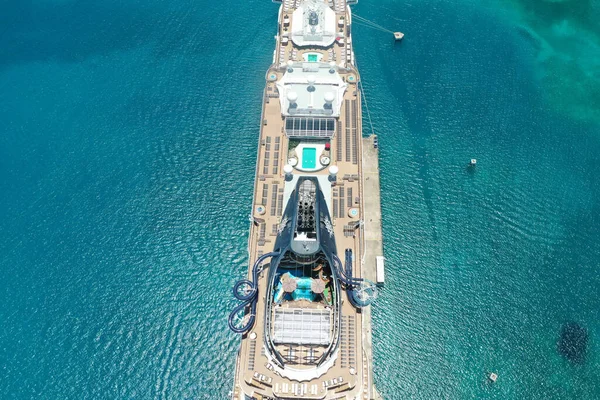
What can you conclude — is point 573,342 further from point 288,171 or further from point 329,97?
point 329,97

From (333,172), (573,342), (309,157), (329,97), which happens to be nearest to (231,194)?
(309,157)

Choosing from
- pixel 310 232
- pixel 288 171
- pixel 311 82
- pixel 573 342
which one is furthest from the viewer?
pixel 311 82

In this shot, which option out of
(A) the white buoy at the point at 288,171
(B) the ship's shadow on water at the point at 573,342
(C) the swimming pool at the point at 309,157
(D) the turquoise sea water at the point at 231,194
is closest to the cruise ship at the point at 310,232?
(C) the swimming pool at the point at 309,157

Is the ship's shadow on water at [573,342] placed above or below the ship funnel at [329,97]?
below

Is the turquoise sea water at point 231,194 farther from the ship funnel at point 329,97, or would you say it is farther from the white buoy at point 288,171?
the ship funnel at point 329,97

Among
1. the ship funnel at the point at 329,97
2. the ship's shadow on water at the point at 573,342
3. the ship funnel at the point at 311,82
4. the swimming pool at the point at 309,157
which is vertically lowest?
the ship's shadow on water at the point at 573,342

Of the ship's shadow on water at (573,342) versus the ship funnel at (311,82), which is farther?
the ship funnel at (311,82)
